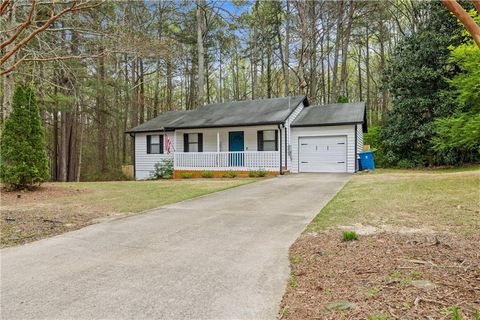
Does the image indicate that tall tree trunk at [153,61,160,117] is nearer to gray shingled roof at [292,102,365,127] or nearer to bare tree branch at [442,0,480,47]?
gray shingled roof at [292,102,365,127]

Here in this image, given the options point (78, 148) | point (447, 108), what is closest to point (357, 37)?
point (447, 108)

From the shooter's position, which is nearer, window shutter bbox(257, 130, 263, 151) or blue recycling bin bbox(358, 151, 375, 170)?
blue recycling bin bbox(358, 151, 375, 170)

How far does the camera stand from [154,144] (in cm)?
2030

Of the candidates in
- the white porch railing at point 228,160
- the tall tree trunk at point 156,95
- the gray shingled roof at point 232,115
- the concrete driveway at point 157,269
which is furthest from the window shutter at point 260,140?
the tall tree trunk at point 156,95

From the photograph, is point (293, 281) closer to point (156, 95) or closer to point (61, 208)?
point (61, 208)

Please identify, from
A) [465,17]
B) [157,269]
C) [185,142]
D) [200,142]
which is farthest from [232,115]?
[465,17]

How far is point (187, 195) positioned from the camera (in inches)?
376

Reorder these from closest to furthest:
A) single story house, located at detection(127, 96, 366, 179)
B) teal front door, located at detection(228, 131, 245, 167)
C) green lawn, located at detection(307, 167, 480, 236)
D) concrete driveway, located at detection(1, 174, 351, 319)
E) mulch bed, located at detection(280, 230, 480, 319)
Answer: mulch bed, located at detection(280, 230, 480, 319) → concrete driveway, located at detection(1, 174, 351, 319) → green lawn, located at detection(307, 167, 480, 236) → single story house, located at detection(127, 96, 366, 179) → teal front door, located at detection(228, 131, 245, 167)

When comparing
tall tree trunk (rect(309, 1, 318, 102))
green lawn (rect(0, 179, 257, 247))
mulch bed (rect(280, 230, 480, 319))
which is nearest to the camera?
mulch bed (rect(280, 230, 480, 319))

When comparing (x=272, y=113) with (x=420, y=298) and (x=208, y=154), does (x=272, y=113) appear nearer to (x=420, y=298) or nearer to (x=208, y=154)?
(x=208, y=154)

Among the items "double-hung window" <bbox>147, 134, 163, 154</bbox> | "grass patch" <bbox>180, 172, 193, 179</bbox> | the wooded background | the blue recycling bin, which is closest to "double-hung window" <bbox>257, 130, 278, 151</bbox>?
"grass patch" <bbox>180, 172, 193, 179</bbox>

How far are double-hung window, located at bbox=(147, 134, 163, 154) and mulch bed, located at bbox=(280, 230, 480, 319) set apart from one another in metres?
16.6

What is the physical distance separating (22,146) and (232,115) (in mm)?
10647

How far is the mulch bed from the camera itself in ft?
8.20
